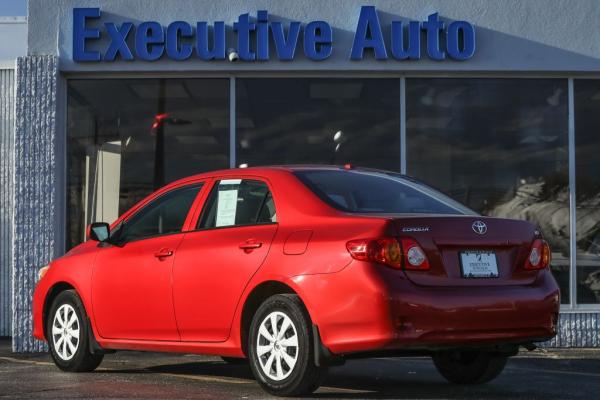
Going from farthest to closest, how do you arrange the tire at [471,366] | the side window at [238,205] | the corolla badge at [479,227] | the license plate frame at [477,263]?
the tire at [471,366], the side window at [238,205], the corolla badge at [479,227], the license plate frame at [477,263]

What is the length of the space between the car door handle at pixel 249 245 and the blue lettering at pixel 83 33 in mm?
5381

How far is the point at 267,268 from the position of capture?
7.22 meters

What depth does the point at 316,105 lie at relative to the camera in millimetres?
12586

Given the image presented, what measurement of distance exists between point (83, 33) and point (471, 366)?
6194 mm

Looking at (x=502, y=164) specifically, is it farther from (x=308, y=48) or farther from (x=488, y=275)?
(x=488, y=275)

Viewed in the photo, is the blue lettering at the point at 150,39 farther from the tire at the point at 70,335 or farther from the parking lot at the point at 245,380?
the tire at the point at 70,335

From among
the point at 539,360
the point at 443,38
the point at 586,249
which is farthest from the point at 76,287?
the point at 586,249

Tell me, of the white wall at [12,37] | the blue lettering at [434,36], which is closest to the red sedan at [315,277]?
the blue lettering at [434,36]

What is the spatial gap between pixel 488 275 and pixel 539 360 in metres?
4.05

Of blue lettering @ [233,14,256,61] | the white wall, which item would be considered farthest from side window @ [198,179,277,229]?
the white wall

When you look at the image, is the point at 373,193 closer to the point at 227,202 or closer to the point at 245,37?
the point at 227,202

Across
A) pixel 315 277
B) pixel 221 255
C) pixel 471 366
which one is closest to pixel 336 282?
pixel 315 277

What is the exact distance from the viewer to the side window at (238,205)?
766 centimetres

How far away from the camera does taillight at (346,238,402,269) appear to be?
6.65 meters
